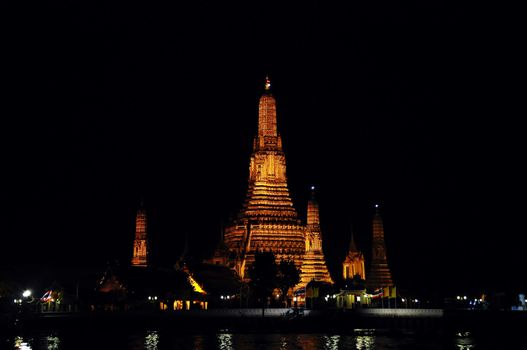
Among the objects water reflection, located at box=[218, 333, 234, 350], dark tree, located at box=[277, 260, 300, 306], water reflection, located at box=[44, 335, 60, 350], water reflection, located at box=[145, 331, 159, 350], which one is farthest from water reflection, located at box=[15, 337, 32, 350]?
dark tree, located at box=[277, 260, 300, 306]

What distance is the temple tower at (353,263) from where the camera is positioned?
108m

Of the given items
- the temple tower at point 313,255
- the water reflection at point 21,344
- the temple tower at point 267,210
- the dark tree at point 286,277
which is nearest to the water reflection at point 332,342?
the dark tree at point 286,277

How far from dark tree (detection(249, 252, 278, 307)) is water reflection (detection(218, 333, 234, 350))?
587 inches

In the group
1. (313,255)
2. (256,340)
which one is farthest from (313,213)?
(256,340)

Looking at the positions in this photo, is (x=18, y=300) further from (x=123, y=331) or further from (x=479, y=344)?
(x=479, y=344)

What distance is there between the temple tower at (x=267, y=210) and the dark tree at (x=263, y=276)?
10300mm

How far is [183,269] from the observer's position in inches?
3767

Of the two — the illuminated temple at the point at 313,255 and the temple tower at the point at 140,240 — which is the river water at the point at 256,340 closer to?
the illuminated temple at the point at 313,255

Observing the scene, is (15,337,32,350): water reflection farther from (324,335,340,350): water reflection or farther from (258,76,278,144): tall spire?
(258,76,278,144): tall spire

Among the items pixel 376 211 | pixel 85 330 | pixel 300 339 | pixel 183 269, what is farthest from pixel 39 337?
pixel 376 211

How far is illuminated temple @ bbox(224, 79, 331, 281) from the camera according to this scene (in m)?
99.2

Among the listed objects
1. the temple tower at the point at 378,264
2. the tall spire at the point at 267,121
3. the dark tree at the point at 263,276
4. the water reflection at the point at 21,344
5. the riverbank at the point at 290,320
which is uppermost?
the tall spire at the point at 267,121

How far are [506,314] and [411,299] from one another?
2703 centimetres

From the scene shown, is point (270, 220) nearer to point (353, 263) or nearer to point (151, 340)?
point (353, 263)
